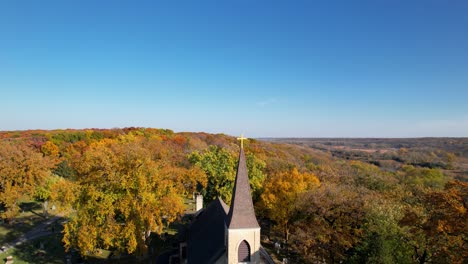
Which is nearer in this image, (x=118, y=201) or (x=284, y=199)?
(x=118, y=201)

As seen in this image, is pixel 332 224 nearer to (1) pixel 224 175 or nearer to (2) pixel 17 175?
(1) pixel 224 175

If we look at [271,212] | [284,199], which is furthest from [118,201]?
[284,199]

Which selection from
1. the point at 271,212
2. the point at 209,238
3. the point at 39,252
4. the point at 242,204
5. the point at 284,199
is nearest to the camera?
the point at 242,204

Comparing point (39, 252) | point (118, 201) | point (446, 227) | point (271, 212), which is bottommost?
point (39, 252)

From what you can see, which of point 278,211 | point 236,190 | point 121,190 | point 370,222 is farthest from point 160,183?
point 370,222

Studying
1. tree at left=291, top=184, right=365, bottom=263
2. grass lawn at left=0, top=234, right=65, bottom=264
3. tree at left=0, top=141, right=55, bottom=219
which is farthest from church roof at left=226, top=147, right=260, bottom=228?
tree at left=0, top=141, right=55, bottom=219

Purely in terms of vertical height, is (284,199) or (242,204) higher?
(242,204)

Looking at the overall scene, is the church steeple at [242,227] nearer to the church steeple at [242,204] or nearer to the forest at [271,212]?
the church steeple at [242,204]
